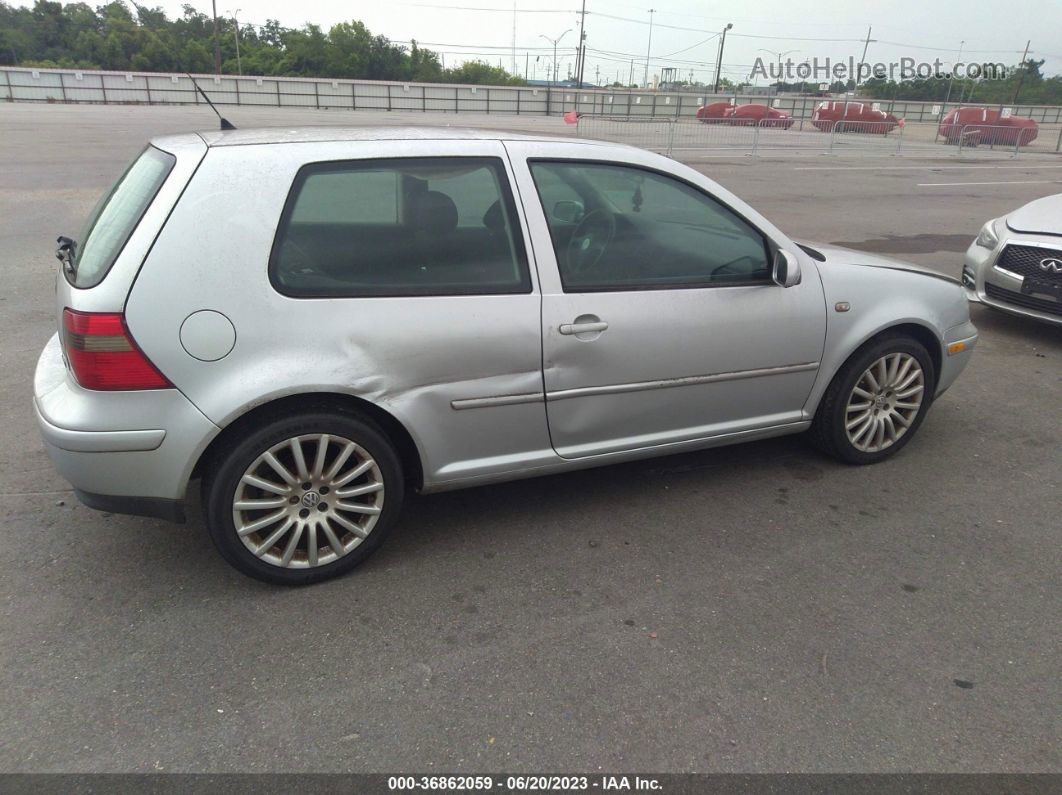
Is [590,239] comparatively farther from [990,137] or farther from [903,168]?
[990,137]

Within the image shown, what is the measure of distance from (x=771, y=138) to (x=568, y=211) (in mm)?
25099

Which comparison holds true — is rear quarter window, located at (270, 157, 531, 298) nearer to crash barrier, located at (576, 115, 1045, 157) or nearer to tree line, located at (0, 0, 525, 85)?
crash barrier, located at (576, 115, 1045, 157)

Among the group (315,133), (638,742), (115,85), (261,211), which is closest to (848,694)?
(638,742)

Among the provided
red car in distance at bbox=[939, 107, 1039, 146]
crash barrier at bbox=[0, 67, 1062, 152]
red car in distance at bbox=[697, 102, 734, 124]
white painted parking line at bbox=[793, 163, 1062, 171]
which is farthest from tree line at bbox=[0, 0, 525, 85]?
white painted parking line at bbox=[793, 163, 1062, 171]

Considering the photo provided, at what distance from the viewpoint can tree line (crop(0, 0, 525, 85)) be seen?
241 feet

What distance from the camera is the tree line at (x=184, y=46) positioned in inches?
2886

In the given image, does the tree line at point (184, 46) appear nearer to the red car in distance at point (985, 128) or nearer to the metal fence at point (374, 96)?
the metal fence at point (374, 96)

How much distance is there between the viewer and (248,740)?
7.55 feet

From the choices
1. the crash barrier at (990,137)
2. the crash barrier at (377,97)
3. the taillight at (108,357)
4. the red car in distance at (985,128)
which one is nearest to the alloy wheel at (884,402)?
the taillight at (108,357)

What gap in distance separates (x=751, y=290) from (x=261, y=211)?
2.12 m

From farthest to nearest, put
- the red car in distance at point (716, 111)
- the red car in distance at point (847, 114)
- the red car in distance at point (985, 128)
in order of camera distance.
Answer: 1. the red car in distance at point (716, 111)
2. the red car in distance at point (847, 114)
3. the red car in distance at point (985, 128)

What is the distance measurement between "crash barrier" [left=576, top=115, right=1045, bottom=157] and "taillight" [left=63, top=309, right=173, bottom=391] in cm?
2150

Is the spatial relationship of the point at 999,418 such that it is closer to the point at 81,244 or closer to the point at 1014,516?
the point at 1014,516

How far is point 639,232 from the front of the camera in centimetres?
345
